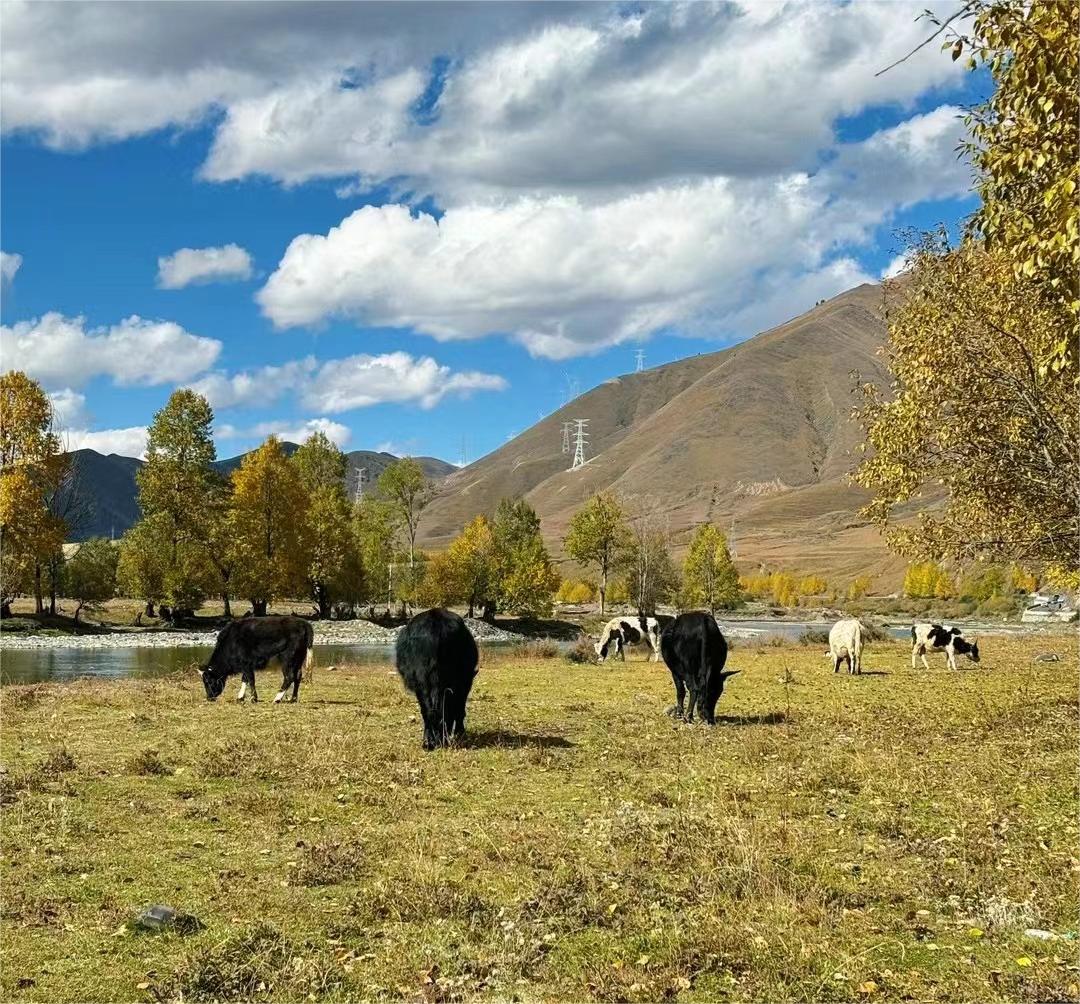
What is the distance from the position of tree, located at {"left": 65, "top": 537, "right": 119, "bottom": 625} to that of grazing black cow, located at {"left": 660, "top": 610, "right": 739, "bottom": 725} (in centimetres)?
6167

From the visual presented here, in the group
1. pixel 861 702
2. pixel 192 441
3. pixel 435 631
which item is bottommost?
pixel 861 702

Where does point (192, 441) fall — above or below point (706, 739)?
above

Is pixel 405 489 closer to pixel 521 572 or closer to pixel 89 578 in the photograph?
pixel 521 572

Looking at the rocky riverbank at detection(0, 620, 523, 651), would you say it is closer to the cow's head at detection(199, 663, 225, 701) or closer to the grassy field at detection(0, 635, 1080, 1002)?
the cow's head at detection(199, 663, 225, 701)

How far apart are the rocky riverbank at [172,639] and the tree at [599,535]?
19376 mm

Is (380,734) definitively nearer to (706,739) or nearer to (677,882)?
(706,739)

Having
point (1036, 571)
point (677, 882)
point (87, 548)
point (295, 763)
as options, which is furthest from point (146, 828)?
point (87, 548)

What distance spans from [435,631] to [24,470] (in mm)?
55702

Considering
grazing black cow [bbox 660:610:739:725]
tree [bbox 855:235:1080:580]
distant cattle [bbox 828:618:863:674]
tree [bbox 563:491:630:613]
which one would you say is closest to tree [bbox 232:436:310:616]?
tree [bbox 563:491:630:613]

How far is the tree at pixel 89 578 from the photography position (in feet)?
239

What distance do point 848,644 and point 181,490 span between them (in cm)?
5157

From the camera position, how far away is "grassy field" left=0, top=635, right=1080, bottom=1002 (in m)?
6.59

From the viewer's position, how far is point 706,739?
16500mm

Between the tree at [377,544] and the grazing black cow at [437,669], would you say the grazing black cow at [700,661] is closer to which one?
the grazing black cow at [437,669]
